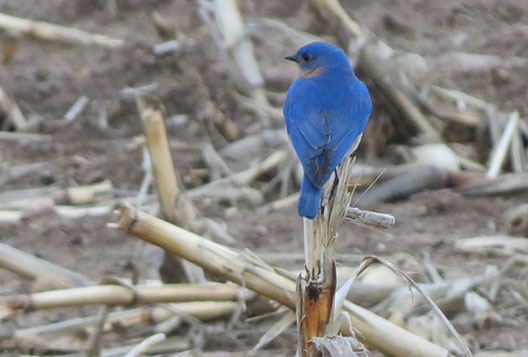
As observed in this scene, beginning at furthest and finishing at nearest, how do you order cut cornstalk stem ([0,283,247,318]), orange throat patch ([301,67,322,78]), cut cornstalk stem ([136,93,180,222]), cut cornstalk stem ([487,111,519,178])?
1. cut cornstalk stem ([487,111,519,178])
2. orange throat patch ([301,67,322,78])
3. cut cornstalk stem ([136,93,180,222])
4. cut cornstalk stem ([0,283,247,318])

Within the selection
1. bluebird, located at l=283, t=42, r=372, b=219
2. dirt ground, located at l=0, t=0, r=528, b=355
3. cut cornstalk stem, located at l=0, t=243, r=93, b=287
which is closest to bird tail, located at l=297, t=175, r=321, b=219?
bluebird, located at l=283, t=42, r=372, b=219

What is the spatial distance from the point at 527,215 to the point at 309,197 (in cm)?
237

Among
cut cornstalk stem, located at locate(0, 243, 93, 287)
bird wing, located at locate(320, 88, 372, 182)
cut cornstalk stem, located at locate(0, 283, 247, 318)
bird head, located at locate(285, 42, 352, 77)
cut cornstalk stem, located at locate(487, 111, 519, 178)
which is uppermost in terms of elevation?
bird head, located at locate(285, 42, 352, 77)

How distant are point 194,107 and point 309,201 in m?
3.84

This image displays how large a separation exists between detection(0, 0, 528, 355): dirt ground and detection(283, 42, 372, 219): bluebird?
60cm

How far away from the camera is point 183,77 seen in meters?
6.80

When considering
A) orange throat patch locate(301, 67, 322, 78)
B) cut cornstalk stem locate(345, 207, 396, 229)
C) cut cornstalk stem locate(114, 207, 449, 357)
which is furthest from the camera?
orange throat patch locate(301, 67, 322, 78)

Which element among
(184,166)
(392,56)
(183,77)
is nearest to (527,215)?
(392,56)

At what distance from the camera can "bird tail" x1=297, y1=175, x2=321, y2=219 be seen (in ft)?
8.76

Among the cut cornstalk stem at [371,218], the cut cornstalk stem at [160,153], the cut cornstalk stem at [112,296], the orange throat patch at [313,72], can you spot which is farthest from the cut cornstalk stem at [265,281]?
the orange throat patch at [313,72]

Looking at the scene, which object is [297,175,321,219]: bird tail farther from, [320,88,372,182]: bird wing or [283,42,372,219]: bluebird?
[320,88,372,182]: bird wing

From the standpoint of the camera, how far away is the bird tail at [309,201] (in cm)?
267

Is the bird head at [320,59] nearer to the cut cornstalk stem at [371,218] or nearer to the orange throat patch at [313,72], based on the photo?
the orange throat patch at [313,72]

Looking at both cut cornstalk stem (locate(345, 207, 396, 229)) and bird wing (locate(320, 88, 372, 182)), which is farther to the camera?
bird wing (locate(320, 88, 372, 182))
